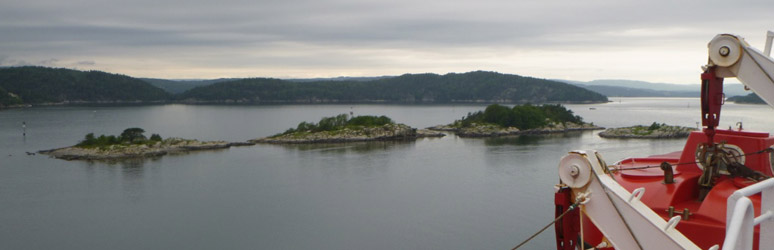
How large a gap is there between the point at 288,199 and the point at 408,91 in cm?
15933

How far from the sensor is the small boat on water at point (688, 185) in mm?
4402

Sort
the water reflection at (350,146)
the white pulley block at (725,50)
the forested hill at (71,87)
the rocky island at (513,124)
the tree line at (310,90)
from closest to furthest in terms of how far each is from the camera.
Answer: the white pulley block at (725,50)
the water reflection at (350,146)
the rocky island at (513,124)
the forested hill at (71,87)
the tree line at (310,90)

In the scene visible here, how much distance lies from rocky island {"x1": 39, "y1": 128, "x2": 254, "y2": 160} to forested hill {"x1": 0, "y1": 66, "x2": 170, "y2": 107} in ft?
381

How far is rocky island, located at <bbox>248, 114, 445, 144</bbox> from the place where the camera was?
5294 centimetres

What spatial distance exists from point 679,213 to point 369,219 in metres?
16.7

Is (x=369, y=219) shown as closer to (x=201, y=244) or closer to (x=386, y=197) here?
(x=386, y=197)

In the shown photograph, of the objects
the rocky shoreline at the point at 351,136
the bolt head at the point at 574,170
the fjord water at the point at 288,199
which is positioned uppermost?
the bolt head at the point at 574,170

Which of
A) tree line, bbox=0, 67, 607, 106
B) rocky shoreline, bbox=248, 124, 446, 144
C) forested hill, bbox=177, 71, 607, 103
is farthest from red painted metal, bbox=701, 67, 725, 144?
forested hill, bbox=177, 71, 607, 103

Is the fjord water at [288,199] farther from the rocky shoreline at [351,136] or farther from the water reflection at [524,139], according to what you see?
the rocky shoreline at [351,136]

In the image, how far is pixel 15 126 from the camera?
77.9m

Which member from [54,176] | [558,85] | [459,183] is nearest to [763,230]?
[459,183]

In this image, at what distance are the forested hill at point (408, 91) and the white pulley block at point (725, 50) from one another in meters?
160

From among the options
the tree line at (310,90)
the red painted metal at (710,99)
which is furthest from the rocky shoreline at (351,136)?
the tree line at (310,90)

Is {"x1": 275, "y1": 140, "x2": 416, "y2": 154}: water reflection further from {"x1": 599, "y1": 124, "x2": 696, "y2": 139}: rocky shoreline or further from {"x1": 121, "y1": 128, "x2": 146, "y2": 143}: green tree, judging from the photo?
{"x1": 599, "y1": 124, "x2": 696, "y2": 139}: rocky shoreline
